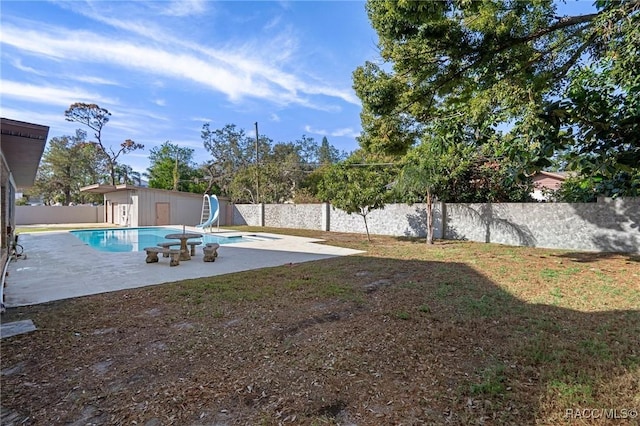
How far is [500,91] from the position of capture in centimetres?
630

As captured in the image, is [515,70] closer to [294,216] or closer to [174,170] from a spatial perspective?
[294,216]

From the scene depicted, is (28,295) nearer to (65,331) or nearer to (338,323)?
(65,331)

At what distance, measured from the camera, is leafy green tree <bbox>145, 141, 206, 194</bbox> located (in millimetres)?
32031

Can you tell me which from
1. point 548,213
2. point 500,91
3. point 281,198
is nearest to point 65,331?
point 500,91

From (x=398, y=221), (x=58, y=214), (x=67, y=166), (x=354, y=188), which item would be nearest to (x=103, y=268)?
(x=354, y=188)

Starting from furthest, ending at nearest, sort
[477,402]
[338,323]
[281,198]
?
[281,198] < [338,323] < [477,402]

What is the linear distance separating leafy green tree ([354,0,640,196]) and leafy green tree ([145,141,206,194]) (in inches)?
1124

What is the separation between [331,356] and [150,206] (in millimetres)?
21750

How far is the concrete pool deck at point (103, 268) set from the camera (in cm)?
522

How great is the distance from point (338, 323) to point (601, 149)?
403 centimetres

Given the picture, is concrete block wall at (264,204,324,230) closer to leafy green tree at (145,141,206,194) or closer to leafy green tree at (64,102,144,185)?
leafy green tree at (145,141,206,194)

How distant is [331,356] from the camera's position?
2893 mm

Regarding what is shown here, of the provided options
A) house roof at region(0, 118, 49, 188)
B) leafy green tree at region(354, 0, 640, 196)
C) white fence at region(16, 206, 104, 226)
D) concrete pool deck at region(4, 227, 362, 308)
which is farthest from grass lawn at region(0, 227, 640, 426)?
white fence at region(16, 206, 104, 226)

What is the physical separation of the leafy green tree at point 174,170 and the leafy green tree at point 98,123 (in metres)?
2.92
